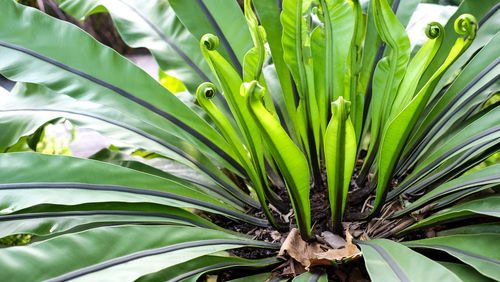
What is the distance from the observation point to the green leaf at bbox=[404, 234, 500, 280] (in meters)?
0.42

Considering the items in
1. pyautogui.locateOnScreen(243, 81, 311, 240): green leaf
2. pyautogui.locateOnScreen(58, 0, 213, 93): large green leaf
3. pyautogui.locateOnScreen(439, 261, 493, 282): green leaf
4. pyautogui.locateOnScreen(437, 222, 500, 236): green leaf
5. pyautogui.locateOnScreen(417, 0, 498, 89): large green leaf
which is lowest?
pyautogui.locateOnScreen(439, 261, 493, 282): green leaf

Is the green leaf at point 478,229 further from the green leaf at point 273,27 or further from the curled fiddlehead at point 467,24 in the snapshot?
the green leaf at point 273,27

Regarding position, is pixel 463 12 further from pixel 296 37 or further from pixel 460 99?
pixel 296 37

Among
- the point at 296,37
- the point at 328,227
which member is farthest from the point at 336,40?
the point at 328,227

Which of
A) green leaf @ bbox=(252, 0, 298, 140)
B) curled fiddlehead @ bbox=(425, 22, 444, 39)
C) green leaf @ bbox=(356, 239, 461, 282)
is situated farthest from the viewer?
green leaf @ bbox=(252, 0, 298, 140)

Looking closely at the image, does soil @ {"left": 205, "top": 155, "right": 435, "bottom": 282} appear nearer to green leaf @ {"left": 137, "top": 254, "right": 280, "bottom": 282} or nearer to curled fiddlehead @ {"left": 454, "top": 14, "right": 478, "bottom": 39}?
green leaf @ {"left": 137, "top": 254, "right": 280, "bottom": 282}

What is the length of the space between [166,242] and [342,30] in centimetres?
38

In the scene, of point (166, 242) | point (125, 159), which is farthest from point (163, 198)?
point (125, 159)

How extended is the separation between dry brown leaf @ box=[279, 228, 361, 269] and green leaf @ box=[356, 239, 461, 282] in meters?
0.05

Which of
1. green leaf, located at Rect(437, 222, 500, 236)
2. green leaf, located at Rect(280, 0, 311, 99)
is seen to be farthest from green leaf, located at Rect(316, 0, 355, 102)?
green leaf, located at Rect(437, 222, 500, 236)

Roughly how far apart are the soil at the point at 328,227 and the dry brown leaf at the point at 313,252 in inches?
0.7

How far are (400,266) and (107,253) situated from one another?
314mm

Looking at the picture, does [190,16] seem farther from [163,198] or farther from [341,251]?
[341,251]

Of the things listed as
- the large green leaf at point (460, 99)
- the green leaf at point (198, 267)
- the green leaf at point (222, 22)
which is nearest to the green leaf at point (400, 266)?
the green leaf at point (198, 267)
